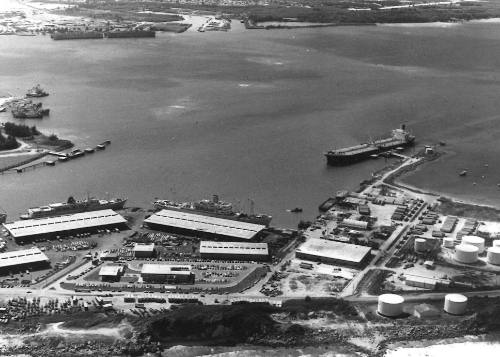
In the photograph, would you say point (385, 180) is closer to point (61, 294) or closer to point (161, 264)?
point (161, 264)

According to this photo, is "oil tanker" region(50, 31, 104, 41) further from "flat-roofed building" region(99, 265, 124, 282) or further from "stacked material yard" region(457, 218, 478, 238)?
"flat-roofed building" region(99, 265, 124, 282)

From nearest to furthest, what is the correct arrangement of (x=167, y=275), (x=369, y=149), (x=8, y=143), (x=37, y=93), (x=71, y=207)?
(x=167, y=275) → (x=71, y=207) → (x=369, y=149) → (x=8, y=143) → (x=37, y=93)

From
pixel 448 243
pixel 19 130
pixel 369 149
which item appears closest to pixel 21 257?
pixel 448 243

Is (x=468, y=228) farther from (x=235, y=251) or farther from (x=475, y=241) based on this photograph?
(x=235, y=251)

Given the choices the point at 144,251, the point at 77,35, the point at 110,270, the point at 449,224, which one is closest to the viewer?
the point at 110,270

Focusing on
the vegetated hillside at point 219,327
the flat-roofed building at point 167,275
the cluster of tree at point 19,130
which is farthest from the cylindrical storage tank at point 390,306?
the cluster of tree at point 19,130

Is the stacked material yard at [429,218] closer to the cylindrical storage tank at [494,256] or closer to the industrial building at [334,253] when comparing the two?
→ the cylindrical storage tank at [494,256]

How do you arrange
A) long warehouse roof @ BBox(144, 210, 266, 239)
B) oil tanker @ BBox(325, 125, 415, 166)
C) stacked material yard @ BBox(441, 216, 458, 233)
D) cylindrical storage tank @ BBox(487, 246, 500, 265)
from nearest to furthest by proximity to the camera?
1. cylindrical storage tank @ BBox(487, 246, 500, 265)
2. long warehouse roof @ BBox(144, 210, 266, 239)
3. stacked material yard @ BBox(441, 216, 458, 233)
4. oil tanker @ BBox(325, 125, 415, 166)

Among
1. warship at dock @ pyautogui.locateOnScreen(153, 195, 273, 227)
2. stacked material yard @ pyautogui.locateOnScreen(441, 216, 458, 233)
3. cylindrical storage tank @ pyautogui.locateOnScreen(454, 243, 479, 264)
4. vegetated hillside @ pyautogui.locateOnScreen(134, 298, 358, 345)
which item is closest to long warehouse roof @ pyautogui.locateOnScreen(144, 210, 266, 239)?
warship at dock @ pyautogui.locateOnScreen(153, 195, 273, 227)
